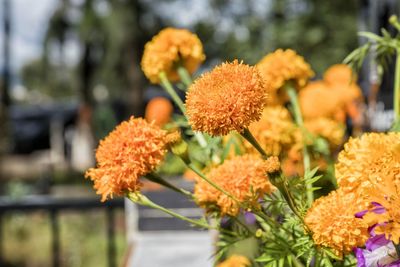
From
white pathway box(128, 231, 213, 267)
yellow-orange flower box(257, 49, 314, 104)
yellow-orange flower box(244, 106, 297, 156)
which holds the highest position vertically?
yellow-orange flower box(257, 49, 314, 104)

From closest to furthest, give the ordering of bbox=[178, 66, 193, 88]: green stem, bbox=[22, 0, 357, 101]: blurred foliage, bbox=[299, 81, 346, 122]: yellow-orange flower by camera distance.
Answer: bbox=[178, 66, 193, 88]: green stem
bbox=[299, 81, 346, 122]: yellow-orange flower
bbox=[22, 0, 357, 101]: blurred foliage

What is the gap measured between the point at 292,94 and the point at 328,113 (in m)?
0.32

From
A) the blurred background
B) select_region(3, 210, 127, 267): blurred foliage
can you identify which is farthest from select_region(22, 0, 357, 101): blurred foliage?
select_region(3, 210, 127, 267): blurred foliage

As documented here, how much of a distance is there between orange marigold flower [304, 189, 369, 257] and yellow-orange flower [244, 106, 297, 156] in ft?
0.88

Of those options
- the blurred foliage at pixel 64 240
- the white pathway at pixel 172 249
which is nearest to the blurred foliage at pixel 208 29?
the blurred foliage at pixel 64 240

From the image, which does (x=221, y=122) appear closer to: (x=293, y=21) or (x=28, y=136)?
(x=293, y=21)

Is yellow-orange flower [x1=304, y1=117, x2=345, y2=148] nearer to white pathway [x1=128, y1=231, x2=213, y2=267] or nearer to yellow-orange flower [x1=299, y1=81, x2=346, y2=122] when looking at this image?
yellow-orange flower [x1=299, y1=81, x2=346, y2=122]

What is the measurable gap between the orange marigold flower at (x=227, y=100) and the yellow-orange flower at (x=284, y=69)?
0.39 m

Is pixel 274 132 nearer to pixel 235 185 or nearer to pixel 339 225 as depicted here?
pixel 235 185

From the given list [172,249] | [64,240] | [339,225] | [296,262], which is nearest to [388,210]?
[339,225]

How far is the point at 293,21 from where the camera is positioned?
1263 centimetres

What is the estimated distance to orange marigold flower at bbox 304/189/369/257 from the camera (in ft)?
2.02

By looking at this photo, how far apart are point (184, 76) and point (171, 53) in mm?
41

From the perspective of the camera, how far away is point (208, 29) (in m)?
18.3
